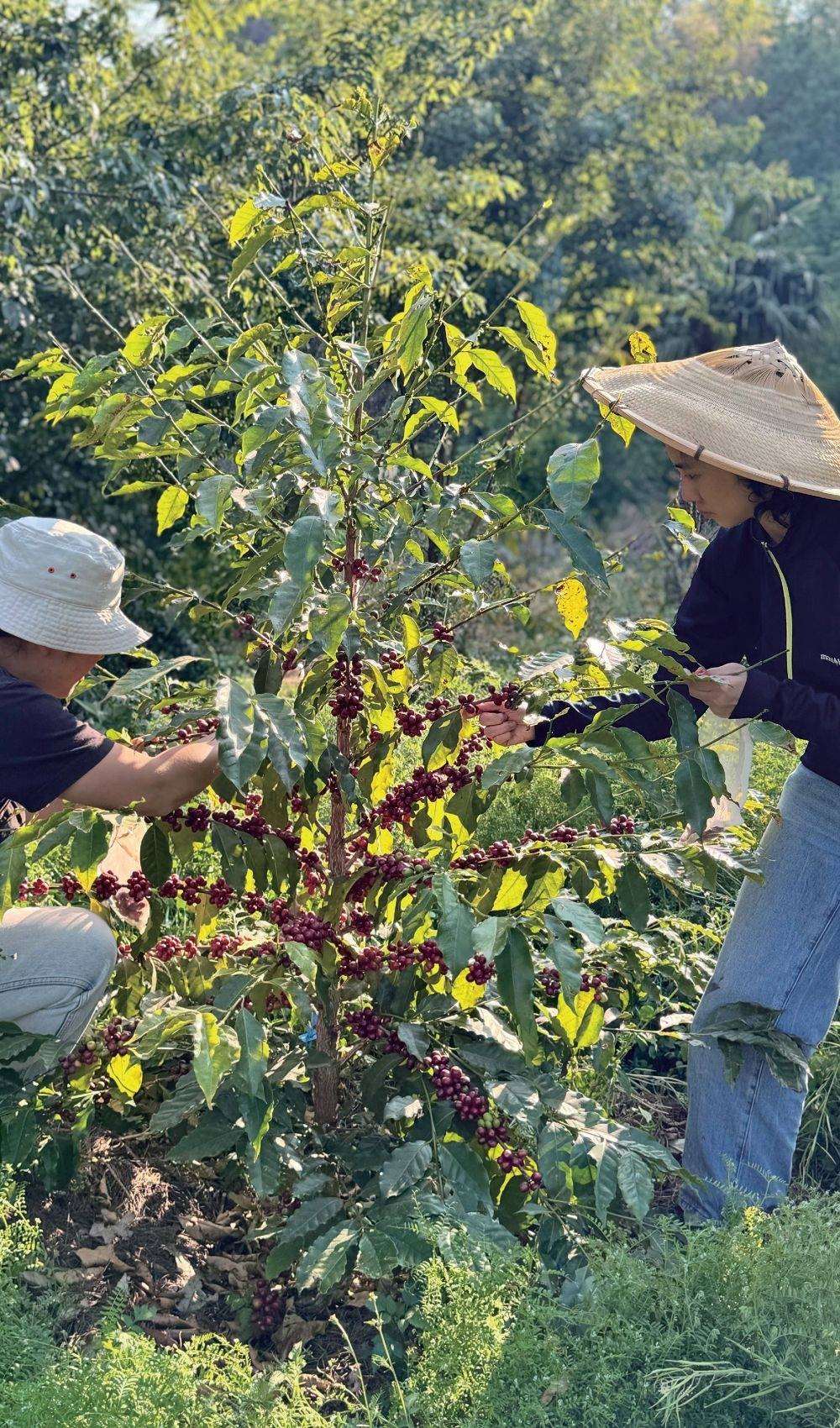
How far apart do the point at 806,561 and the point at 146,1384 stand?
1753mm

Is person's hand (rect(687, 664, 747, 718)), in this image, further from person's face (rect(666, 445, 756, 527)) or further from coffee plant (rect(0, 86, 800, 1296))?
person's face (rect(666, 445, 756, 527))

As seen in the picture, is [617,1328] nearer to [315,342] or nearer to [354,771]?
[354,771]

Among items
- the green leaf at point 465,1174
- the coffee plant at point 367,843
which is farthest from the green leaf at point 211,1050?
the green leaf at point 465,1174

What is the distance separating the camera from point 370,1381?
2.42 meters

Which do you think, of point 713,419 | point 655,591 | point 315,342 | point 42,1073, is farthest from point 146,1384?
point 655,591

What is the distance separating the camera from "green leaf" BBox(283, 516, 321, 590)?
77.2 inches

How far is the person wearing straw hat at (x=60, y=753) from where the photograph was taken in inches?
92.5

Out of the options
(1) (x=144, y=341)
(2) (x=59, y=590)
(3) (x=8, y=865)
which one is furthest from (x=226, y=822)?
(1) (x=144, y=341)

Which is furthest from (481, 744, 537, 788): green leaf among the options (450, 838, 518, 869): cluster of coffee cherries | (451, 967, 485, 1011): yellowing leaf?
(451, 967, 485, 1011): yellowing leaf

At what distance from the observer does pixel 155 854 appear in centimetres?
258

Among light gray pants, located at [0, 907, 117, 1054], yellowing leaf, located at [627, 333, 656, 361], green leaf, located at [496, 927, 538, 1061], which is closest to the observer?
green leaf, located at [496, 927, 538, 1061]

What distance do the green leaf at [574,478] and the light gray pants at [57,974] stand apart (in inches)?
52.8

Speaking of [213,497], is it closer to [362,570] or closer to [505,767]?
[362,570]

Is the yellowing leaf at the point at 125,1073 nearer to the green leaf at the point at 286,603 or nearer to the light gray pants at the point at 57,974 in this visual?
the light gray pants at the point at 57,974
